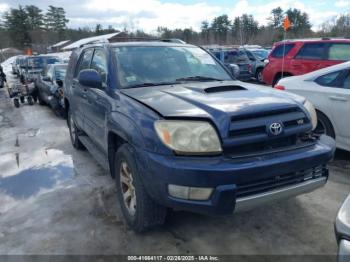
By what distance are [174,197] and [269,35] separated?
5590 cm

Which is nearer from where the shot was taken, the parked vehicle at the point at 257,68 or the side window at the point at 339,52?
the side window at the point at 339,52

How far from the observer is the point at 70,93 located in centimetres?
572

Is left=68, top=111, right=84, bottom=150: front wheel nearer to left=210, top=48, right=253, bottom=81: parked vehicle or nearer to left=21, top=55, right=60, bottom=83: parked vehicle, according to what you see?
left=210, top=48, right=253, bottom=81: parked vehicle

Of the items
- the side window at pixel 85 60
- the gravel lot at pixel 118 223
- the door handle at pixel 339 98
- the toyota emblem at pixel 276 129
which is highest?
the side window at pixel 85 60

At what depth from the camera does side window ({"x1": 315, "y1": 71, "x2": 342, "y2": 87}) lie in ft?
16.3

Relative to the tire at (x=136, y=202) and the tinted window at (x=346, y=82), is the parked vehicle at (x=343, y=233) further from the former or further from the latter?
the tinted window at (x=346, y=82)

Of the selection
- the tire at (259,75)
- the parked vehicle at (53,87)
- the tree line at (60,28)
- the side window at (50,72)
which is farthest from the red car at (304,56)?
the tree line at (60,28)

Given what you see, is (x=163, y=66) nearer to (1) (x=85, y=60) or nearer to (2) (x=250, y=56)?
(1) (x=85, y=60)

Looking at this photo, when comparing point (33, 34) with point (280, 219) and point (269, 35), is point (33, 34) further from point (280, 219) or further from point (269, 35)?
point (280, 219)

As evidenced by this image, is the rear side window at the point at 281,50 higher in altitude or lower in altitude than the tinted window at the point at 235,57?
higher

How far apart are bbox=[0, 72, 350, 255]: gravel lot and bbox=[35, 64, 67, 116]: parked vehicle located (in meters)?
4.73

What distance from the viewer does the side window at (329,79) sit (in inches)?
195

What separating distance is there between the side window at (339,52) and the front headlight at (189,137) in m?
7.75

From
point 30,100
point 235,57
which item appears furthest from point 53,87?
point 235,57
